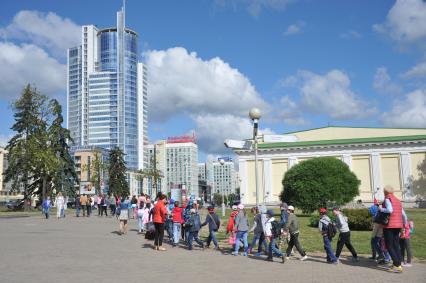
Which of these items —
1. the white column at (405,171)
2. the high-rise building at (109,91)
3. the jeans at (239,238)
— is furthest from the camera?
the high-rise building at (109,91)

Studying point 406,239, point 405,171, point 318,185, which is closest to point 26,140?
point 318,185

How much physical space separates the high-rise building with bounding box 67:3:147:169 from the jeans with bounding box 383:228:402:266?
6971 inches

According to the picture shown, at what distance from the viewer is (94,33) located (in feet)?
632

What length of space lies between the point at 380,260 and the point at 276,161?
70.1 meters

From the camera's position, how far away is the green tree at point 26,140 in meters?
51.9

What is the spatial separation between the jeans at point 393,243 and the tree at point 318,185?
105 ft

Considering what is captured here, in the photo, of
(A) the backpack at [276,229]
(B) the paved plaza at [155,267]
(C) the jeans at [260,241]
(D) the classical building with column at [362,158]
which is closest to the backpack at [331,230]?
(B) the paved plaza at [155,267]

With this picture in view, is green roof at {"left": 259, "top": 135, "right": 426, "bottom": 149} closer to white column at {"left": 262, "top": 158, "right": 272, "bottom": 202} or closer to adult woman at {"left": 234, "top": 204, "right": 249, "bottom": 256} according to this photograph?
white column at {"left": 262, "top": 158, "right": 272, "bottom": 202}

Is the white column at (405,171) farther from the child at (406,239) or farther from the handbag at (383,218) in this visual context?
the handbag at (383,218)

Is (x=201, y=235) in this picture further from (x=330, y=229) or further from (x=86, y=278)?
(x=86, y=278)

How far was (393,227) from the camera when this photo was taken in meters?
10.7

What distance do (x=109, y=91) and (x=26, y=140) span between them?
440ft

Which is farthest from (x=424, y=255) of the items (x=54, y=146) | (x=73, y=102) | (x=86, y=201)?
(x=73, y=102)

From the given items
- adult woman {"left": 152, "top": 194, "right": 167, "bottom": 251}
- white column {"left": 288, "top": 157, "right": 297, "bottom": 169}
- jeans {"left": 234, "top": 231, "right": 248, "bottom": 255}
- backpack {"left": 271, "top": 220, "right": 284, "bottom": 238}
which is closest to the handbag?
backpack {"left": 271, "top": 220, "right": 284, "bottom": 238}
